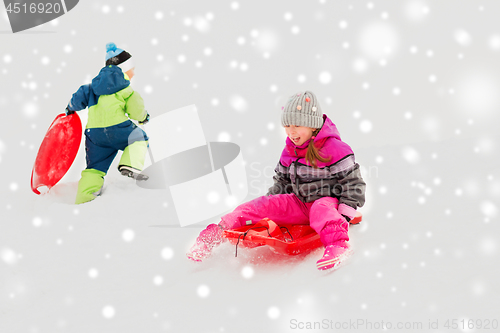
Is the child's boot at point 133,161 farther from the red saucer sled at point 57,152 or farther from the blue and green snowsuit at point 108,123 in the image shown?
the red saucer sled at point 57,152

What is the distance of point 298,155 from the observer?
105 inches

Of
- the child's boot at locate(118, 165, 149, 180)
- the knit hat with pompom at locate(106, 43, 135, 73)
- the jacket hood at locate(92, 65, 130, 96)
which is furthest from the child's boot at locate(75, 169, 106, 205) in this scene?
the knit hat with pompom at locate(106, 43, 135, 73)

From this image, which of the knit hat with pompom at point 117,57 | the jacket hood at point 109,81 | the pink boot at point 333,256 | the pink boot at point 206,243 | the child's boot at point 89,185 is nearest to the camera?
the pink boot at point 333,256

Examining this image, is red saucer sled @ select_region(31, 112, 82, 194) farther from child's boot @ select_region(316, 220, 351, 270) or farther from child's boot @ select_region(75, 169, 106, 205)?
child's boot @ select_region(316, 220, 351, 270)

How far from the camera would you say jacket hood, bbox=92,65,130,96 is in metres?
3.61

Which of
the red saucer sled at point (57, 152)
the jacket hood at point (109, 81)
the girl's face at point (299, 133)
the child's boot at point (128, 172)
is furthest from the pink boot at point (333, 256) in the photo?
the red saucer sled at point (57, 152)

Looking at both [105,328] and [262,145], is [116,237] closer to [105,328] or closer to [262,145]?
[105,328]

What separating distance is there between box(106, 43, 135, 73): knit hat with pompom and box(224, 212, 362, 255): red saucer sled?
1.87m

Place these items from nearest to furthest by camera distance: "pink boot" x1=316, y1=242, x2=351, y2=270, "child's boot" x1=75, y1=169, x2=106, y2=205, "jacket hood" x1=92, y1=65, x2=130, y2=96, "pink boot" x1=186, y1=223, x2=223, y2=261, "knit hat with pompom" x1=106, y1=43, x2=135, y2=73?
"pink boot" x1=316, y1=242, x2=351, y2=270
"pink boot" x1=186, y1=223, x2=223, y2=261
"child's boot" x1=75, y1=169, x2=106, y2=205
"jacket hood" x1=92, y1=65, x2=130, y2=96
"knit hat with pompom" x1=106, y1=43, x2=135, y2=73

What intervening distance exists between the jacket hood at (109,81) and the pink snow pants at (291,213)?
1.58 m

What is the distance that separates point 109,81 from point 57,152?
2.23 ft

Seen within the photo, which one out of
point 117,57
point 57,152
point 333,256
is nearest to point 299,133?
point 333,256

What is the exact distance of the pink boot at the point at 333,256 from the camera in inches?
87.6

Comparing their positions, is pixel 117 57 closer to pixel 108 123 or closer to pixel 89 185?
pixel 108 123
